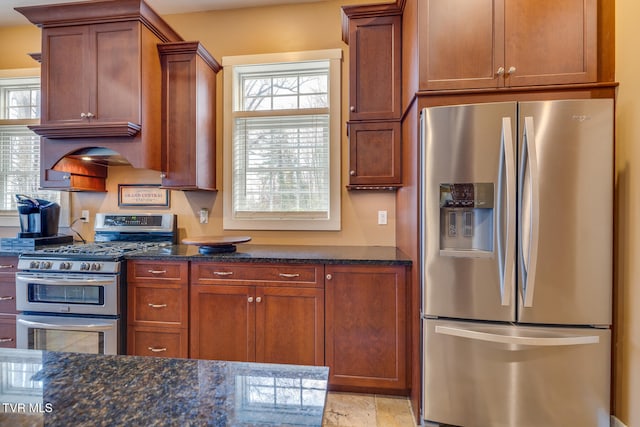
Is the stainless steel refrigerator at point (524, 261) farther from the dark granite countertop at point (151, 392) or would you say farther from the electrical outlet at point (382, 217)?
the dark granite countertop at point (151, 392)

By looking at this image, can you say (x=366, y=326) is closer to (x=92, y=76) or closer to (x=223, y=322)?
(x=223, y=322)

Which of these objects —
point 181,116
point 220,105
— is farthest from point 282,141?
point 181,116

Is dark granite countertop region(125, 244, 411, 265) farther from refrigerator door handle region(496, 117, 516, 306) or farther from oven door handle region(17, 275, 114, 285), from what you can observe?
refrigerator door handle region(496, 117, 516, 306)

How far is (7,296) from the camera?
7.91 feet

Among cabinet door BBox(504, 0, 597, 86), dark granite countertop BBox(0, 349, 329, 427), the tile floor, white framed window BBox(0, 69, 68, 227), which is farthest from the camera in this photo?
white framed window BBox(0, 69, 68, 227)

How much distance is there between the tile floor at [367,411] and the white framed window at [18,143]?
10.5ft

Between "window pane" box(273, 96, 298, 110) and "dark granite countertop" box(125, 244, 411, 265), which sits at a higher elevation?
"window pane" box(273, 96, 298, 110)

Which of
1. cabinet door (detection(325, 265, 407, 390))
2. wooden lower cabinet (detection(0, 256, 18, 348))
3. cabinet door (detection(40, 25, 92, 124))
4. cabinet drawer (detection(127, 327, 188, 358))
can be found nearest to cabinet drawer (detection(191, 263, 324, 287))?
cabinet door (detection(325, 265, 407, 390))

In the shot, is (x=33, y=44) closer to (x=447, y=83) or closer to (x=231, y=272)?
(x=231, y=272)

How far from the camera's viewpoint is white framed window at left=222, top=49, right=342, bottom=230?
110 inches

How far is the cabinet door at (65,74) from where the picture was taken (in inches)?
97.0

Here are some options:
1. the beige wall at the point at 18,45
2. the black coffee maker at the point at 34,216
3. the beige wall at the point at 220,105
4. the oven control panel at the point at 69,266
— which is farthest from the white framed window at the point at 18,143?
the oven control panel at the point at 69,266

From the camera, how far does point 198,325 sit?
7.26 ft

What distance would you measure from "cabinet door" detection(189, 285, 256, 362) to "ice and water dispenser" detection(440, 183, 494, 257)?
133 centimetres
